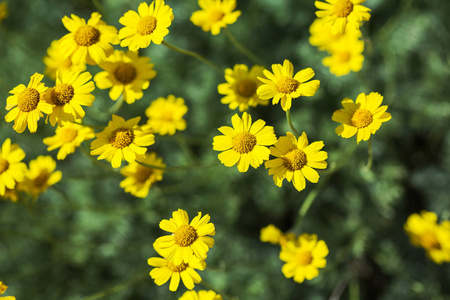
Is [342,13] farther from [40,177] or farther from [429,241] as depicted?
[40,177]

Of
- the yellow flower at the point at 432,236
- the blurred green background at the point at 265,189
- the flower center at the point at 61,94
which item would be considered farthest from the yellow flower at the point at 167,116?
the yellow flower at the point at 432,236

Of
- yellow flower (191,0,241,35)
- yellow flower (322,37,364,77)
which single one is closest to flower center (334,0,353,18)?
yellow flower (191,0,241,35)

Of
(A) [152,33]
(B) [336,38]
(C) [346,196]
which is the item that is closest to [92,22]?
(A) [152,33]

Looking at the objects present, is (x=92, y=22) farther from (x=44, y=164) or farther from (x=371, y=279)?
(x=371, y=279)

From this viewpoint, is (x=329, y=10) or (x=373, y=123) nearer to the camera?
(x=373, y=123)

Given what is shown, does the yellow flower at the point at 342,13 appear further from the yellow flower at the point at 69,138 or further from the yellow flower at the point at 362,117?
the yellow flower at the point at 69,138

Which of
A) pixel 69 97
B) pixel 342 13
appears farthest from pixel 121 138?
pixel 342 13
